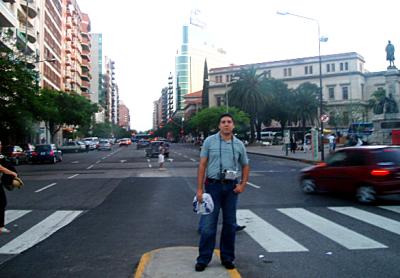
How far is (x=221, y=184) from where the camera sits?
536 centimetres

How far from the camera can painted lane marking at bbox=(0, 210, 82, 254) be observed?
6.93 m

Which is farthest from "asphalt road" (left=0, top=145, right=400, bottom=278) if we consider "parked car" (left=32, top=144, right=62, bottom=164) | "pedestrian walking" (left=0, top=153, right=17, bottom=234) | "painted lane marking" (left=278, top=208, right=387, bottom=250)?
"parked car" (left=32, top=144, right=62, bottom=164)

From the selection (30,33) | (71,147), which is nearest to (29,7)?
(30,33)

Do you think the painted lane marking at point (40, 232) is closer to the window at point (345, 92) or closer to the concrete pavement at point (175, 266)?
the concrete pavement at point (175, 266)

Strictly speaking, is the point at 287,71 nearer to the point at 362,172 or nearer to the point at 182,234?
the point at 362,172

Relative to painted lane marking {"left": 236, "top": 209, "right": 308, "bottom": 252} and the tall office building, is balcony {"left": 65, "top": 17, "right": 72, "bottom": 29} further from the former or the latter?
painted lane marking {"left": 236, "top": 209, "right": 308, "bottom": 252}

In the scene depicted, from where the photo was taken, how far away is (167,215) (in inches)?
381

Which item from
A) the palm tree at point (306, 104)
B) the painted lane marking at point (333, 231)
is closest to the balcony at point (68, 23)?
the palm tree at point (306, 104)

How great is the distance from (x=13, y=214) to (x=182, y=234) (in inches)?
178

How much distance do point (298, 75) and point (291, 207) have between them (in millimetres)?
89017

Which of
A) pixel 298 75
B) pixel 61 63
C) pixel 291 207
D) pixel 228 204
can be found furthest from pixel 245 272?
pixel 298 75

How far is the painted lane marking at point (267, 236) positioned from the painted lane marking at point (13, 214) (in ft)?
15.4

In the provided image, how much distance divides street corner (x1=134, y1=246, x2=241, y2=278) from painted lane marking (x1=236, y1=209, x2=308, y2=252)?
0.97m

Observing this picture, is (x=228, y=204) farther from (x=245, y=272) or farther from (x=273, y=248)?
(x=273, y=248)
